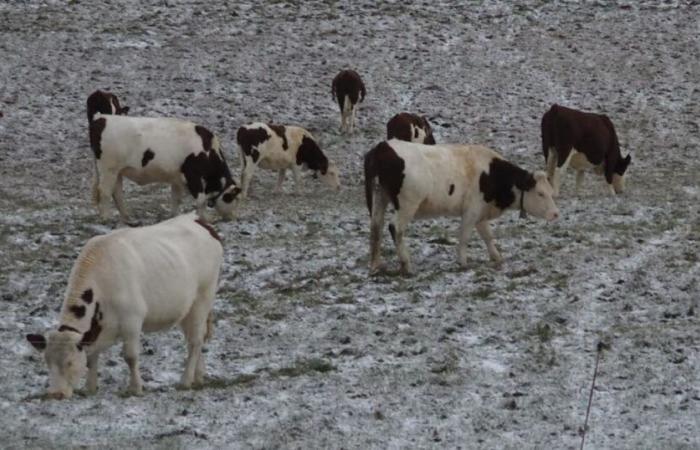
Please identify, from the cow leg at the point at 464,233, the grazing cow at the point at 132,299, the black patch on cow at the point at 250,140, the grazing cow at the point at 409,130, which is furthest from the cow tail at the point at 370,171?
the grazing cow at the point at 409,130

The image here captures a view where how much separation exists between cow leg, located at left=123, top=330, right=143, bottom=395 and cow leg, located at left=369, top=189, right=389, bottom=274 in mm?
5407

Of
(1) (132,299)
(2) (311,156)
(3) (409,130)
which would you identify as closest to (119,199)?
(2) (311,156)

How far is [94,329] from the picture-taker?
36.9ft

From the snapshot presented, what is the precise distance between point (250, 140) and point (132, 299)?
11.8 meters

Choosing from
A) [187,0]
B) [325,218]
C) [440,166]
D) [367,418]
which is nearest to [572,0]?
[187,0]

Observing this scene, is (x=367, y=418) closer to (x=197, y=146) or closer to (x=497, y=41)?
(x=197, y=146)

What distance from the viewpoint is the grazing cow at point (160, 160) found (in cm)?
1962

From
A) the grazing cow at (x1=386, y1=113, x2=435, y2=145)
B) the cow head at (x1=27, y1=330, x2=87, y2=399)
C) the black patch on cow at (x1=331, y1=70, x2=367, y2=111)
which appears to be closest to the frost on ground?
the cow head at (x1=27, y1=330, x2=87, y2=399)

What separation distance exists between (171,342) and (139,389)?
207 cm

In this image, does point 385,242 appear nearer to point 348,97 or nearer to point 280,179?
point 280,179

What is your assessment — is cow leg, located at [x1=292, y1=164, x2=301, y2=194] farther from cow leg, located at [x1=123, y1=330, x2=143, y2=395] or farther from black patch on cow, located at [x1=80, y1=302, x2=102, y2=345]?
black patch on cow, located at [x1=80, y1=302, x2=102, y2=345]

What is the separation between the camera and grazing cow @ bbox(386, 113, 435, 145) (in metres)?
24.5

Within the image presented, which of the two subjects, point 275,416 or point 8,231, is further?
point 8,231

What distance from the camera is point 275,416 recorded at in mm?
10672
